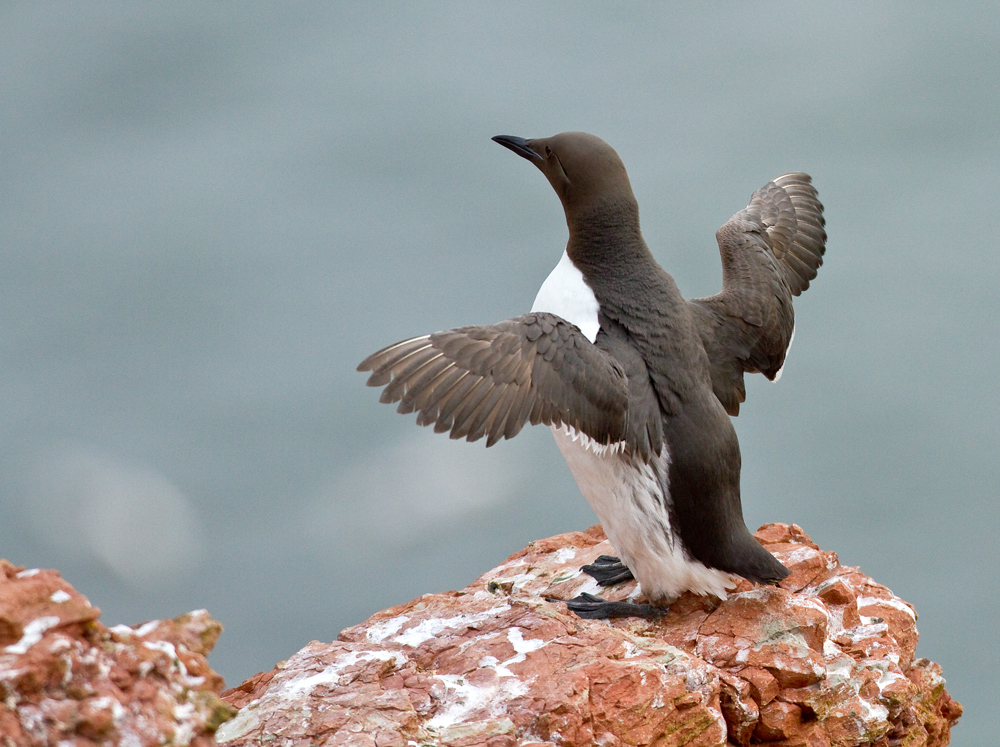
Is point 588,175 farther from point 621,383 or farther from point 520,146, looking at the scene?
point 621,383

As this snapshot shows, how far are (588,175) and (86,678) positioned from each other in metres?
3.03

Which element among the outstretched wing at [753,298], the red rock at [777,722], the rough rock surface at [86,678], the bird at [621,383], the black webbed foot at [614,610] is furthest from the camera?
the outstretched wing at [753,298]

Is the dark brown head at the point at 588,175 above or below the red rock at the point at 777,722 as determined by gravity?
above

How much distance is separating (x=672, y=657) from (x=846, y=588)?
1.18 meters

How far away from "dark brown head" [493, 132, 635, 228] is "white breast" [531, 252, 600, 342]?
26 cm

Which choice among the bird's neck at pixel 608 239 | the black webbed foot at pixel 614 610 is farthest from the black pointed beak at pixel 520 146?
the black webbed foot at pixel 614 610

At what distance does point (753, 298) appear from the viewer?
5.71 meters

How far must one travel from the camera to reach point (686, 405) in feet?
16.3

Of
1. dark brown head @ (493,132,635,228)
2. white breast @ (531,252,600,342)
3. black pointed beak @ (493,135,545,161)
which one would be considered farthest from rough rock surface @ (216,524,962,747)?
black pointed beak @ (493,135,545,161)

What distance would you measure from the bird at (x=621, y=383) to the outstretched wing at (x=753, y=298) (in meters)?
0.01

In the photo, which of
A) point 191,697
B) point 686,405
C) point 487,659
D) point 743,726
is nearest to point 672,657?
point 743,726

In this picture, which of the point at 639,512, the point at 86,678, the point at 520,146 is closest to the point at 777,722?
the point at 639,512

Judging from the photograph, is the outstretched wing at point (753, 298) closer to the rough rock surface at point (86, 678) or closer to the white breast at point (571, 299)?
the white breast at point (571, 299)

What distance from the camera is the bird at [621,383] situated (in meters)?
4.44
